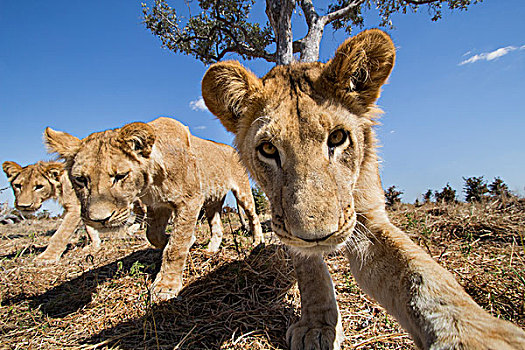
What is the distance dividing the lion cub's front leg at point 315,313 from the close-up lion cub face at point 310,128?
525 millimetres

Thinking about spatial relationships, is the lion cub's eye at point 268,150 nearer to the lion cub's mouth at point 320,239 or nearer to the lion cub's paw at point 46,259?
the lion cub's mouth at point 320,239

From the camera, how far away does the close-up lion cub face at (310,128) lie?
1.64 metres

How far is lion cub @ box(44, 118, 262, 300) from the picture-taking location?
11.1ft

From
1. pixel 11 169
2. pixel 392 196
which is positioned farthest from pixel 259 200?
pixel 11 169

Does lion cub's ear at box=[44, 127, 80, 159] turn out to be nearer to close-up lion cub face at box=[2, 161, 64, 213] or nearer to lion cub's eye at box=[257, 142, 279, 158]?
lion cub's eye at box=[257, 142, 279, 158]

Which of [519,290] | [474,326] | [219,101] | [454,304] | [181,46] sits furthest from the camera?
[181,46]

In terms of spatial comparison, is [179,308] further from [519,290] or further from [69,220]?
[69,220]

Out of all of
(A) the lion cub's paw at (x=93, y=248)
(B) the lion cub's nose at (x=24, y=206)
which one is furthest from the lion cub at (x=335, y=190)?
(B) the lion cub's nose at (x=24, y=206)

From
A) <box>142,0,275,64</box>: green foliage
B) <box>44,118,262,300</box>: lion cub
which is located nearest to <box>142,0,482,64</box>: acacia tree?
<box>142,0,275,64</box>: green foliage

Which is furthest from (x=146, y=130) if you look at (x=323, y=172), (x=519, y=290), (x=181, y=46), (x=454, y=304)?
(x=181, y=46)

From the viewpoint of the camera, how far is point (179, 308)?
2.97 m

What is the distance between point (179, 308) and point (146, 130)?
2163 millimetres

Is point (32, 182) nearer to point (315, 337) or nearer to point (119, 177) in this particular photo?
point (119, 177)

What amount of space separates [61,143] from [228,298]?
2.93 meters
